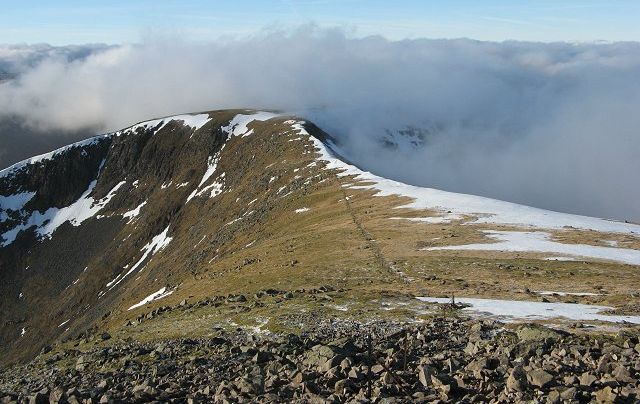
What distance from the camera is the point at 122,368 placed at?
2523 cm

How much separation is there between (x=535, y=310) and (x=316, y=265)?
75.2 feet

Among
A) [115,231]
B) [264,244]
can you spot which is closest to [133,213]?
[115,231]

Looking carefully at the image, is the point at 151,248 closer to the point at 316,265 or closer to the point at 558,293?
the point at 316,265

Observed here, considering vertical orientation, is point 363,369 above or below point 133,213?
above

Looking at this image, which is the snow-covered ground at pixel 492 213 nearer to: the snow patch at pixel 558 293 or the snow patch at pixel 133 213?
the snow patch at pixel 558 293

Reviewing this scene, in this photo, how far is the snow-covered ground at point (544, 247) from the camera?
47.2 meters

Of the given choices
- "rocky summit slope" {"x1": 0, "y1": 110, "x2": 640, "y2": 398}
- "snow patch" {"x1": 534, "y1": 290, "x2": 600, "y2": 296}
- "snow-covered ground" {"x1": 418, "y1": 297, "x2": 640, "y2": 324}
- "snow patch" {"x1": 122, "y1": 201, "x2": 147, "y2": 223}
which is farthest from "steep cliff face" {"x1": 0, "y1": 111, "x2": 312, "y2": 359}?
"snow-covered ground" {"x1": 418, "y1": 297, "x2": 640, "y2": 324}

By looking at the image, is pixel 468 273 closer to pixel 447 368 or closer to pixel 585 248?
pixel 585 248

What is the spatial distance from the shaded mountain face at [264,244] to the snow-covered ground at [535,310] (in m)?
0.91

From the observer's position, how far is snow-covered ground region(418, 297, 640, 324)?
2894 centimetres

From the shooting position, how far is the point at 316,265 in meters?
49.9

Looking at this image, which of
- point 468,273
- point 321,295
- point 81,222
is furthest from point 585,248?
point 81,222

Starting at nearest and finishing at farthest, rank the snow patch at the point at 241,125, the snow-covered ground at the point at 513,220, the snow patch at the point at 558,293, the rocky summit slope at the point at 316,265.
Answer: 1. the rocky summit slope at the point at 316,265
2. the snow patch at the point at 558,293
3. the snow-covered ground at the point at 513,220
4. the snow patch at the point at 241,125

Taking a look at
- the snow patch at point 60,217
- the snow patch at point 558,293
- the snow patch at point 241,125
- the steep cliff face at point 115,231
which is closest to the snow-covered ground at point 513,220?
the snow patch at point 558,293
